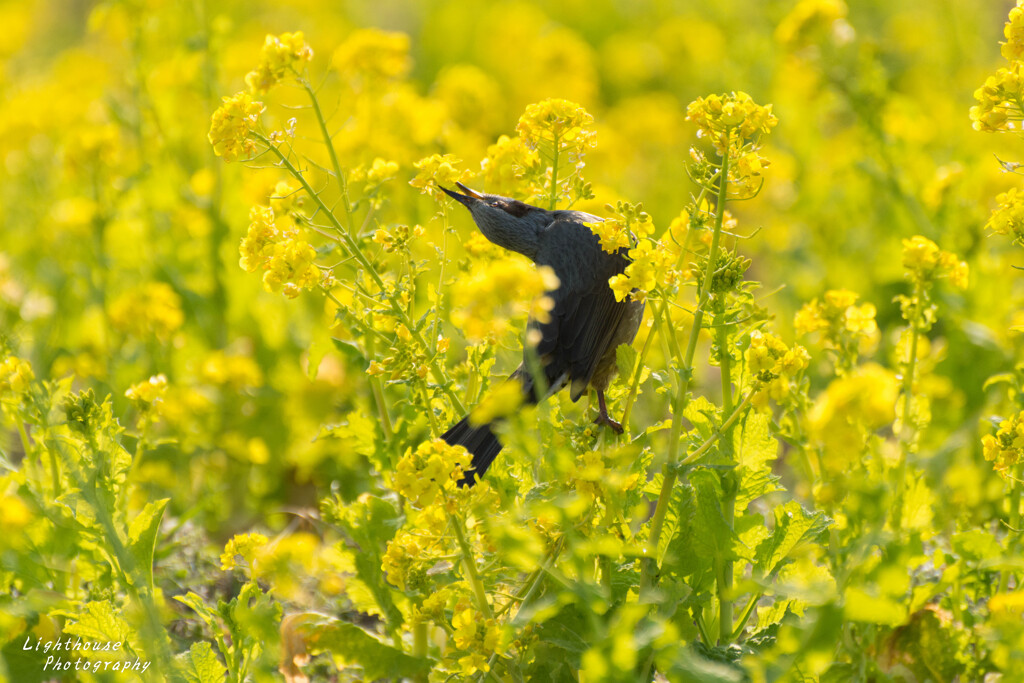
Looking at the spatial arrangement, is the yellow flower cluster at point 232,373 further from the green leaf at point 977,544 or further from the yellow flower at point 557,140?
the green leaf at point 977,544

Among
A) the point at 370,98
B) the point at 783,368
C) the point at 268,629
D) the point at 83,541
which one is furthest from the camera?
the point at 370,98

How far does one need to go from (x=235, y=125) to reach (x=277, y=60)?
A: 0.20 m

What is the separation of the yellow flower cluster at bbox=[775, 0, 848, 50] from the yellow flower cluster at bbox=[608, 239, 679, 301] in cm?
264

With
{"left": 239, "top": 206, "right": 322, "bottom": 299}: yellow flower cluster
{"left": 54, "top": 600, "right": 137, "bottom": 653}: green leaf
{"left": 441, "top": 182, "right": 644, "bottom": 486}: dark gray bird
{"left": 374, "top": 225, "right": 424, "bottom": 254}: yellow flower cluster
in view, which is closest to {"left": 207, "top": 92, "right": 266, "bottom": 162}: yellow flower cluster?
{"left": 239, "top": 206, "right": 322, "bottom": 299}: yellow flower cluster

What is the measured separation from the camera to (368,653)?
249cm

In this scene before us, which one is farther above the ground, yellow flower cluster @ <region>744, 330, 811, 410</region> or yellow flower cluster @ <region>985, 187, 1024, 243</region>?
yellow flower cluster @ <region>985, 187, 1024, 243</region>

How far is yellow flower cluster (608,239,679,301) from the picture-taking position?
A: 200 centimetres

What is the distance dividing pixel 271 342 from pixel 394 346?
2.69 meters

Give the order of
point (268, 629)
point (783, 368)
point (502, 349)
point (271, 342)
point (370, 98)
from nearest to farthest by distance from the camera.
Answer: point (268, 629) → point (783, 368) → point (502, 349) → point (370, 98) → point (271, 342)

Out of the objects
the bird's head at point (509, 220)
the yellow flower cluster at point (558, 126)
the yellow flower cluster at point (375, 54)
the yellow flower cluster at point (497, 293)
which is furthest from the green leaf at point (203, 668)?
the yellow flower cluster at point (375, 54)

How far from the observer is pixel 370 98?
Answer: 4.30m

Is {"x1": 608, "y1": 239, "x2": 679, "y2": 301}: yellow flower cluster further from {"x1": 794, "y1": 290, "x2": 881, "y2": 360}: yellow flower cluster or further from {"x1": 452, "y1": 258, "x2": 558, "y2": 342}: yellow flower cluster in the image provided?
{"x1": 794, "y1": 290, "x2": 881, "y2": 360}: yellow flower cluster

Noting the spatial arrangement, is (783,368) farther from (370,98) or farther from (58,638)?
(370,98)

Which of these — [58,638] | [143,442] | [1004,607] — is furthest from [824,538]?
[58,638]
